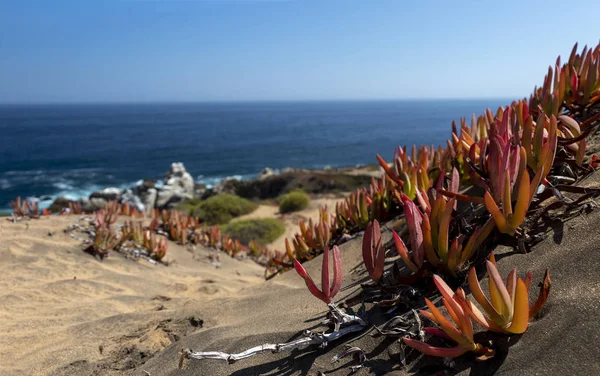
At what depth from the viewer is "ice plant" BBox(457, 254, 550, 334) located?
4.03 feet

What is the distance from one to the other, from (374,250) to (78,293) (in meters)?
3.27

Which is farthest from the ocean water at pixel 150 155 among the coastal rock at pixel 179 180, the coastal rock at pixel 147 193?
the coastal rock at pixel 179 180

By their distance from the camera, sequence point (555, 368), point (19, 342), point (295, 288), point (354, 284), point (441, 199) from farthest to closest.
→ point (295, 288) → point (19, 342) → point (354, 284) → point (441, 199) → point (555, 368)

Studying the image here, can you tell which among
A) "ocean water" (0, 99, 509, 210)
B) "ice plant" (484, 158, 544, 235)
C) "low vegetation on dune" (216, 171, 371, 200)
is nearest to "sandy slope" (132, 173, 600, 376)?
"ice plant" (484, 158, 544, 235)

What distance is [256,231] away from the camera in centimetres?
1252

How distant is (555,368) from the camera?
3.86 feet

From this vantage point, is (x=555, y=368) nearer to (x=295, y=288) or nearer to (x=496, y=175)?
(x=496, y=175)

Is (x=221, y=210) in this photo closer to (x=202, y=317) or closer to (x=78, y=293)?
(x=78, y=293)

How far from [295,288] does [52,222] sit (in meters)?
4.45

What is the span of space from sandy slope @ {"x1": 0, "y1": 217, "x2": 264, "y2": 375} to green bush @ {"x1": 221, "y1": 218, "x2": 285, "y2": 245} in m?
5.77

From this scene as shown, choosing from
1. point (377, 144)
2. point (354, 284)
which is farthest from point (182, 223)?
point (377, 144)

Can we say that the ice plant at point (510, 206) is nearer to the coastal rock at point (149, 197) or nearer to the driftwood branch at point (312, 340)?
the driftwood branch at point (312, 340)

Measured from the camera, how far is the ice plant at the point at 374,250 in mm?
→ 1789

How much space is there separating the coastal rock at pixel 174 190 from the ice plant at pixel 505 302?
2248 centimetres
